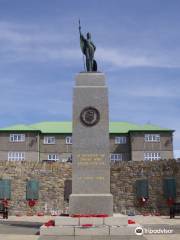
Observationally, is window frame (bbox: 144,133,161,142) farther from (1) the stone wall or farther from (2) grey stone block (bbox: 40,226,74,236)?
(2) grey stone block (bbox: 40,226,74,236)

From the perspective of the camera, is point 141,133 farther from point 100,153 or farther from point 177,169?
point 100,153

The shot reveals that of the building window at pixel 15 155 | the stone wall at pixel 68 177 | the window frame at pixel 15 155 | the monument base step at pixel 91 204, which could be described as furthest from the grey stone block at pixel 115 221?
the building window at pixel 15 155

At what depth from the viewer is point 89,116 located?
16125mm

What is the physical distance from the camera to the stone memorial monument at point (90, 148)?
603 inches

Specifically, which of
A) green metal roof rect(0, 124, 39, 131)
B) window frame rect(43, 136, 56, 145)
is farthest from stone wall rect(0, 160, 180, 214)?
window frame rect(43, 136, 56, 145)

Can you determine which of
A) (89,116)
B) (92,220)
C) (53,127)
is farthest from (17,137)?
(92,220)

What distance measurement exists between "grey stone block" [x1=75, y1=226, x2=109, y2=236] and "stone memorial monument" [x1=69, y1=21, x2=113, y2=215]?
5.16 feet

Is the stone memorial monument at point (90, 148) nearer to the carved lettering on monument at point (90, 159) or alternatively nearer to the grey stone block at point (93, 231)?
the carved lettering on monument at point (90, 159)

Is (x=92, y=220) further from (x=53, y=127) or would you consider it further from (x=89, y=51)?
(x=53, y=127)

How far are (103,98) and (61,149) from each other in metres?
40.7

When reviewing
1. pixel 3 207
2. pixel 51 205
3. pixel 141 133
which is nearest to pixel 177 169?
pixel 51 205

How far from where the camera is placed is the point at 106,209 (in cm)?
1527

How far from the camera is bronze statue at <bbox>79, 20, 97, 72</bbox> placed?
17.3 m

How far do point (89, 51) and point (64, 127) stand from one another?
4228 centimetres
